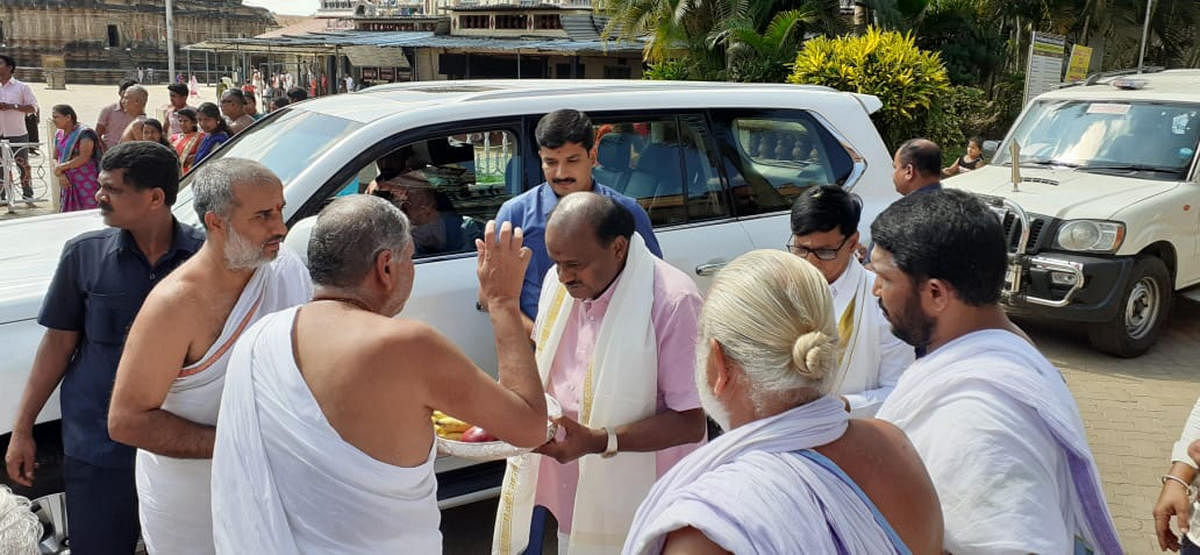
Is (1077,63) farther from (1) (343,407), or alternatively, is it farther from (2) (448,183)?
(1) (343,407)

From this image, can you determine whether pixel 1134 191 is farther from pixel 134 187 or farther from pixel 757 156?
pixel 134 187

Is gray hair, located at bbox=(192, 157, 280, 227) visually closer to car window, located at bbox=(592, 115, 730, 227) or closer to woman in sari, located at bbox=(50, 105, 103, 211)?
car window, located at bbox=(592, 115, 730, 227)

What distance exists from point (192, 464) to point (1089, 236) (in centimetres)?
646

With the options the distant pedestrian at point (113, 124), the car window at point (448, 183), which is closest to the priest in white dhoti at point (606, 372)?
the car window at point (448, 183)

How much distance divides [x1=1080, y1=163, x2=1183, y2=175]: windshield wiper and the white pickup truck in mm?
3492

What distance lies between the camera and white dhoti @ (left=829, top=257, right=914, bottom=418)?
9.34 feet

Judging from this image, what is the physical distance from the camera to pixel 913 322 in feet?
6.48

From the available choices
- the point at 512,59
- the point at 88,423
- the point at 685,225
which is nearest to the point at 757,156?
the point at 685,225

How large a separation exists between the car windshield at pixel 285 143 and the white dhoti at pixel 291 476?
180 cm

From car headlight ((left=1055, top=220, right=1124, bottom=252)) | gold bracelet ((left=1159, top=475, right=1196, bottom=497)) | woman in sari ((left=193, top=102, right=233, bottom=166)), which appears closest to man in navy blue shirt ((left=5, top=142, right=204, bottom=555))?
gold bracelet ((left=1159, top=475, right=1196, bottom=497))

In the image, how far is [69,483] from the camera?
284cm

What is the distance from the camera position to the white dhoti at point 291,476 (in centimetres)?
196

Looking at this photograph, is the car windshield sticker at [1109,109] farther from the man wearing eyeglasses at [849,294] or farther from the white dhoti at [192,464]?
the white dhoti at [192,464]

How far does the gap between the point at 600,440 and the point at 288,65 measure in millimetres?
54510
